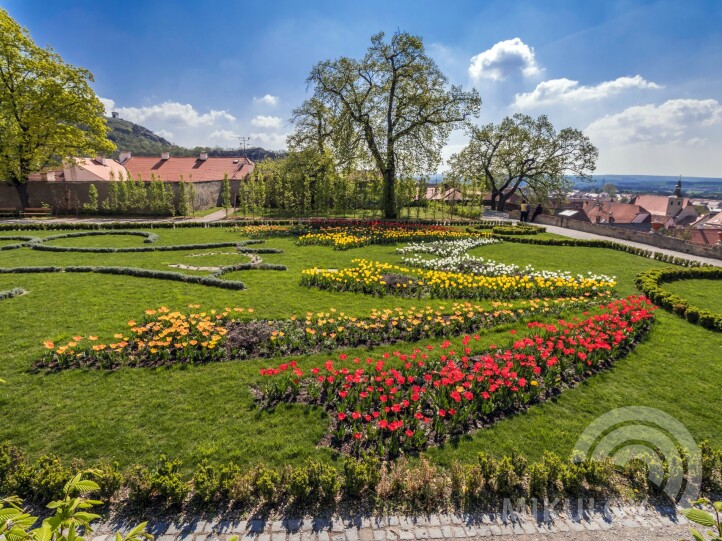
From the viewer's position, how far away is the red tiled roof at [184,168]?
43.4 m

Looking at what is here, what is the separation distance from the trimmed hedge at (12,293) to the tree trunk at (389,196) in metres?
24.7

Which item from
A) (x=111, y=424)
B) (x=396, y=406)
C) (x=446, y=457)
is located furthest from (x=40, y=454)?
(x=446, y=457)

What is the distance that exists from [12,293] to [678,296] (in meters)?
22.0

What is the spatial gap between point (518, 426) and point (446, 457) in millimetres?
1494

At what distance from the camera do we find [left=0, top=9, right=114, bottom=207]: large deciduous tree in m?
29.2

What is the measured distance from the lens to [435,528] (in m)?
4.30

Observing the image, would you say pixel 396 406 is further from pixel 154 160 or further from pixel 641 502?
pixel 154 160

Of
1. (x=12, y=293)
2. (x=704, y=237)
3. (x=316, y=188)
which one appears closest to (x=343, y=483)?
(x=12, y=293)

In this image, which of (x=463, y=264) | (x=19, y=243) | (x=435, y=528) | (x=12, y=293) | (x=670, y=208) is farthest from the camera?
(x=670, y=208)

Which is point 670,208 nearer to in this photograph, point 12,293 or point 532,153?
point 532,153

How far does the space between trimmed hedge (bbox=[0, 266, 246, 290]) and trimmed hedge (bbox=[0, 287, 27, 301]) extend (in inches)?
101

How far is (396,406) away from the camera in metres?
5.56

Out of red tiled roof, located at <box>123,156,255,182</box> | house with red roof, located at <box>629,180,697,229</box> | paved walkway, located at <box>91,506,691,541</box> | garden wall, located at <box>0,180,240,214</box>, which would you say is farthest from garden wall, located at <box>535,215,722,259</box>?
house with red roof, located at <box>629,180,697,229</box>

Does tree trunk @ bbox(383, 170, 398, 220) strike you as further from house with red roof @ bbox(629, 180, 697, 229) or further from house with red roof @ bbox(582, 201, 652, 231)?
house with red roof @ bbox(629, 180, 697, 229)
